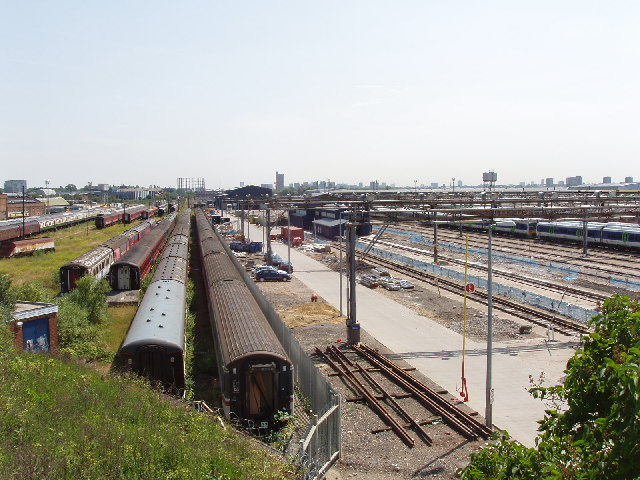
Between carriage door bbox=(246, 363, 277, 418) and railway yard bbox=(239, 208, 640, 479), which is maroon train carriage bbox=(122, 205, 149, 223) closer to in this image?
railway yard bbox=(239, 208, 640, 479)

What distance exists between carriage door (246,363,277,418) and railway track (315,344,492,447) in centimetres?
338

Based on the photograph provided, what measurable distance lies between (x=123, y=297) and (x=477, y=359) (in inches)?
711

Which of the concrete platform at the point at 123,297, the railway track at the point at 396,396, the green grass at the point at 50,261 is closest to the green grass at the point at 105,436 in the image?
the railway track at the point at 396,396

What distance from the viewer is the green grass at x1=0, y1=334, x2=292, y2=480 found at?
776 centimetres

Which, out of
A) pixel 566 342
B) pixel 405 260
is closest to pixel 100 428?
pixel 566 342

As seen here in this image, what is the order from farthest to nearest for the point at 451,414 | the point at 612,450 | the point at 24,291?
the point at 24,291, the point at 451,414, the point at 612,450

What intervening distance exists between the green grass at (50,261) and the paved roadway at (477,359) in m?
18.8

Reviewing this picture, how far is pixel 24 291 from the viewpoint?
2314 cm

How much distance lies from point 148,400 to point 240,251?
46856mm

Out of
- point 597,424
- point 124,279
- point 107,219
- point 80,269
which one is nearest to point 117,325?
point 80,269

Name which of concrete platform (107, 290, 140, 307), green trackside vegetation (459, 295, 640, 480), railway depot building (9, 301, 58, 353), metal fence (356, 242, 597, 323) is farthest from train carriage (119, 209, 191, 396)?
metal fence (356, 242, 597, 323)

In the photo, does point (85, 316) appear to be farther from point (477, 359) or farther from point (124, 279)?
point (477, 359)

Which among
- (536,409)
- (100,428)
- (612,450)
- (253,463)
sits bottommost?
(536,409)

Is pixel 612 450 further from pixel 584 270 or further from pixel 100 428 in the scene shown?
pixel 584 270
